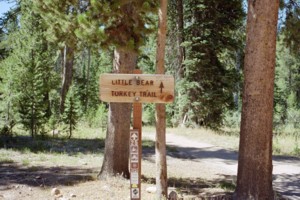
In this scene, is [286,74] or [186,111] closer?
[186,111]

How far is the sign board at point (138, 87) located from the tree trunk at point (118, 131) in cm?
312

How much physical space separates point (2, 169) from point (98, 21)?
14.3 feet

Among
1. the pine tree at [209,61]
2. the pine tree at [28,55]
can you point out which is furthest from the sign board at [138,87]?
the pine tree at [209,61]

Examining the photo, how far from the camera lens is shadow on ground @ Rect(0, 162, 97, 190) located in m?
7.49

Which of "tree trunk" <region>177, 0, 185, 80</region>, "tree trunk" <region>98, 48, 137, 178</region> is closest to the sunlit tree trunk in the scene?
"tree trunk" <region>177, 0, 185, 80</region>

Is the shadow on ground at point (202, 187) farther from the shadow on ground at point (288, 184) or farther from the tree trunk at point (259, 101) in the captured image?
the shadow on ground at point (288, 184)

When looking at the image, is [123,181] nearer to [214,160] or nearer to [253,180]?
[253,180]

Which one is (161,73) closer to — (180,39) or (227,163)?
(227,163)

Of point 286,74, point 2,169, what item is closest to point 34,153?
point 2,169

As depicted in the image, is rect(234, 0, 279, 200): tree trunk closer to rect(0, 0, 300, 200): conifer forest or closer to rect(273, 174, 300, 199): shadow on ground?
rect(0, 0, 300, 200): conifer forest

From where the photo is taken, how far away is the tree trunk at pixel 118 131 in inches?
300

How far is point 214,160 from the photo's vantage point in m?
11.3

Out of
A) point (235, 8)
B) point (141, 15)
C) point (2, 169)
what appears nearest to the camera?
point (141, 15)

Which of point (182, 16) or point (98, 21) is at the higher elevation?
point (182, 16)
